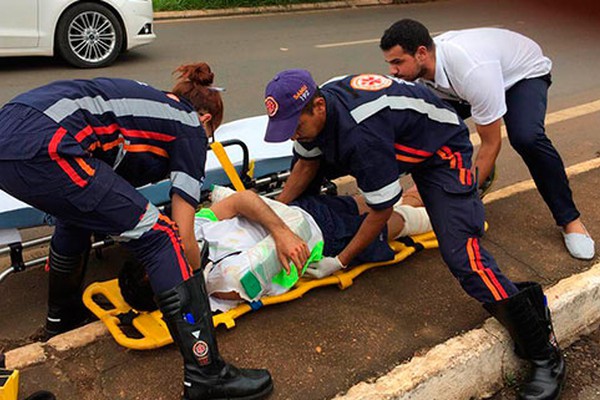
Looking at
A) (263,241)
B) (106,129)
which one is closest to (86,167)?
(106,129)

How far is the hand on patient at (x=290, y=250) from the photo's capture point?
3.11 metres

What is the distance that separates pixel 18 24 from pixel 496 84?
6.08m

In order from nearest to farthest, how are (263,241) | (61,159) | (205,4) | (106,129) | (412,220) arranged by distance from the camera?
1. (61,159)
2. (106,129)
3. (263,241)
4. (412,220)
5. (205,4)

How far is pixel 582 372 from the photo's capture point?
3.13m

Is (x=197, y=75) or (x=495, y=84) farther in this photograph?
(x=495, y=84)

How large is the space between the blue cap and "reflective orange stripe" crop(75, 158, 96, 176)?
80cm

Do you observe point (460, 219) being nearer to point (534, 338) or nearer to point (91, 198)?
point (534, 338)

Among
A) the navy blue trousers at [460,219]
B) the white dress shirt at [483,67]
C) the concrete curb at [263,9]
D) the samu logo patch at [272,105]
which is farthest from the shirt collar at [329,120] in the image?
the concrete curb at [263,9]

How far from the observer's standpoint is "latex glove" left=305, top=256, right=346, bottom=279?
132 inches

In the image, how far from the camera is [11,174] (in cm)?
226

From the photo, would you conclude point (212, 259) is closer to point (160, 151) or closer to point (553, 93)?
point (160, 151)

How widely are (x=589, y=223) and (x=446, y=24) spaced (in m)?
9.59

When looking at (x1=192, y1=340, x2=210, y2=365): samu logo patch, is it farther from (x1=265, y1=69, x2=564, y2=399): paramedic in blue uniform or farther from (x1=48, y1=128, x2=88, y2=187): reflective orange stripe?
(x1=265, y1=69, x2=564, y2=399): paramedic in blue uniform

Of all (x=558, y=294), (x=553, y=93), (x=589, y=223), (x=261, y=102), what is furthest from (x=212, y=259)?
(x=553, y=93)
